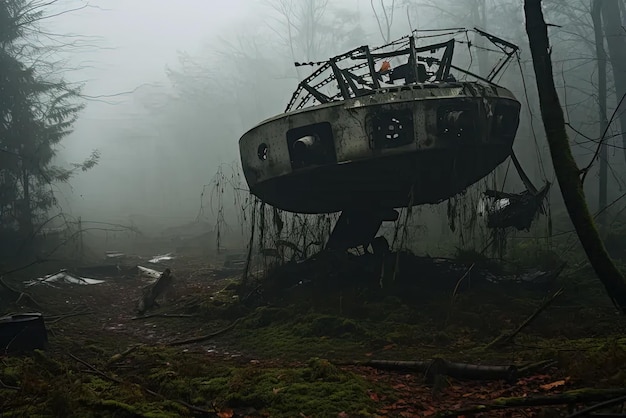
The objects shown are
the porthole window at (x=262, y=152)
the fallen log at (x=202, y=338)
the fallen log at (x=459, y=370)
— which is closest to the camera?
the fallen log at (x=459, y=370)

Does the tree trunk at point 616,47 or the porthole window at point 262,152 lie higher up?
the tree trunk at point 616,47

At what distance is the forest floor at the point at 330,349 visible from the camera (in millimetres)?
3191

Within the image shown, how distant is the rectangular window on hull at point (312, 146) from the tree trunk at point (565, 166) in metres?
3.07

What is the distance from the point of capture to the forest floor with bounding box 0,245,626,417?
3191 mm

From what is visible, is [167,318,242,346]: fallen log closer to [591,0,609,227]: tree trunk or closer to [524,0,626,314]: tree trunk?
[524,0,626,314]: tree trunk

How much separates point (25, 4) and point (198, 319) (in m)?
14.3

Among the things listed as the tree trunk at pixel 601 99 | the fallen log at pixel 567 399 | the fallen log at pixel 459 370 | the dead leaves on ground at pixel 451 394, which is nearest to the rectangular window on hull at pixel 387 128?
the fallen log at pixel 459 370

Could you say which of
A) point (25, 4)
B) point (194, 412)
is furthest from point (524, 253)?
point (25, 4)

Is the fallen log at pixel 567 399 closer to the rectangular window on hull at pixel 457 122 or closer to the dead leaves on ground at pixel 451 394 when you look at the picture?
the dead leaves on ground at pixel 451 394

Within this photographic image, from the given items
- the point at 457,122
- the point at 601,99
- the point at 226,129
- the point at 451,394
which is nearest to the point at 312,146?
the point at 457,122

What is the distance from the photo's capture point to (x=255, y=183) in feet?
26.7

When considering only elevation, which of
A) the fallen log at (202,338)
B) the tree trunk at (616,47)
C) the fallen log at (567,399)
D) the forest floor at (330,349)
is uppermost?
the tree trunk at (616,47)

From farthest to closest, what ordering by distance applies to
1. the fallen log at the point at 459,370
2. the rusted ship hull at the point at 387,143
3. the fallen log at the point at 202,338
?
the rusted ship hull at the point at 387,143
the fallen log at the point at 202,338
the fallen log at the point at 459,370

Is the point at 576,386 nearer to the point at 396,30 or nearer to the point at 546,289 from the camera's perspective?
the point at 546,289
